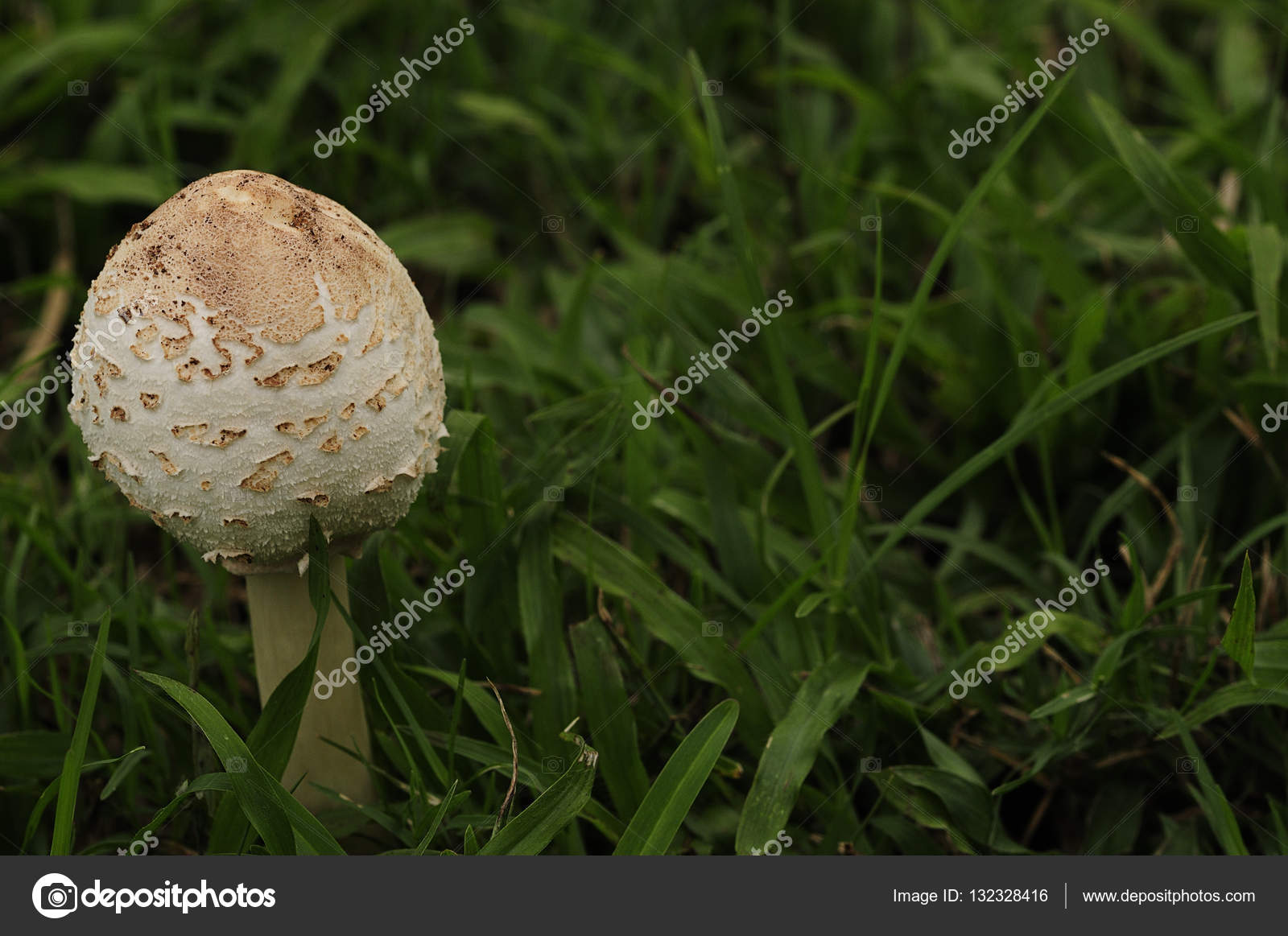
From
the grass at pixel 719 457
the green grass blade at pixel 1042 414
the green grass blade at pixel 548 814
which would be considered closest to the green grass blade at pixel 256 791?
the grass at pixel 719 457

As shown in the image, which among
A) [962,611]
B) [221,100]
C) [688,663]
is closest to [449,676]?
[688,663]

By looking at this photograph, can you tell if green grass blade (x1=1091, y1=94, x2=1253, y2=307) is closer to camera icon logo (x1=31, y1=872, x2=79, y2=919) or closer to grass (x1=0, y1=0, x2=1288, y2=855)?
grass (x1=0, y1=0, x2=1288, y2=855)

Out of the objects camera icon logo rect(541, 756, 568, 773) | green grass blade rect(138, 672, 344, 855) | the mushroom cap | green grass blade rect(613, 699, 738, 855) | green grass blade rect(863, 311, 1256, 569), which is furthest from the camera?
green grass blade rect(863, 311, 1256, 569)

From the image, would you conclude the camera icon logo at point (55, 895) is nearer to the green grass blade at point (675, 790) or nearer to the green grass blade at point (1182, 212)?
the green grass blade at point (675, 790)

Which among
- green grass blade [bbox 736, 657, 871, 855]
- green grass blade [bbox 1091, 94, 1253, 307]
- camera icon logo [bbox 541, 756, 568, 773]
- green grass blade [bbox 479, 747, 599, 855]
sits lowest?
camera icon logo [bbox 541, 756, 568, 773]

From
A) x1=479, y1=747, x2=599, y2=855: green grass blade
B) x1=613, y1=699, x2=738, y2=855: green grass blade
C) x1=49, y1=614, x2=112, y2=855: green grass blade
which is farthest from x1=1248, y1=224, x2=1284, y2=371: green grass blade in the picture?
x1=49, y1=614, x2=112, y2=855: green grass blade

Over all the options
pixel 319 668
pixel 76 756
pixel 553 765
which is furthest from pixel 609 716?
pixel 76 756

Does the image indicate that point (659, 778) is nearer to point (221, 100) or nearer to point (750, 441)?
point (750, 441)
